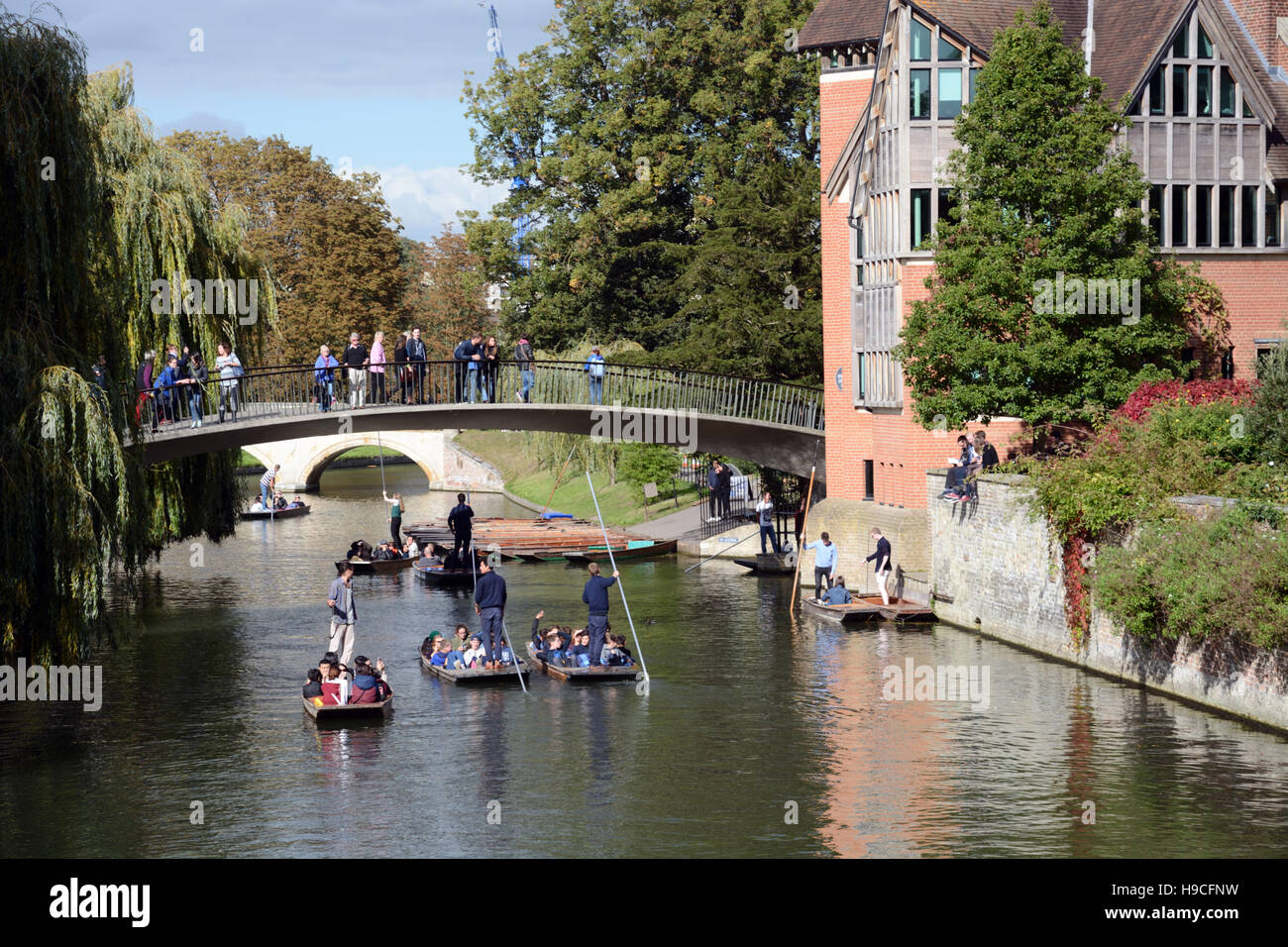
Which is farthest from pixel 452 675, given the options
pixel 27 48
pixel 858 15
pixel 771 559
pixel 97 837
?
pixel 858 15

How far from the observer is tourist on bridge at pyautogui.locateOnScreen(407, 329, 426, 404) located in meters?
37.3

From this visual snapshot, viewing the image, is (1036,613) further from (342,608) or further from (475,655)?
(342,608)

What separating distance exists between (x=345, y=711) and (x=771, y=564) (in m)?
20.8

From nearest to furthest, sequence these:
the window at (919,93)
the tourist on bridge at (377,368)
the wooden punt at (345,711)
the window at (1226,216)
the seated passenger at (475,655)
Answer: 1. the wooden punt at (345,711)
2. the seated passenger at (475,655)
3. the window at (919,93)
4. the window at (1226,216)
5. the tourist on bridge at (377,368)

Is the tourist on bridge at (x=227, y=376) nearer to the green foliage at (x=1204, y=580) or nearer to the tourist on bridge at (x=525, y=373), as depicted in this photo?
the tourist on bridge at (x=525, y=373)

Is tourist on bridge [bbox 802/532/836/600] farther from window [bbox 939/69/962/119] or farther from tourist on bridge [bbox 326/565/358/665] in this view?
tourist on bridge [bbox 326/565/358/665]

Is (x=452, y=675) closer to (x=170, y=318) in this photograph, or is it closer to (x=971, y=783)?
(x=971, y=783)

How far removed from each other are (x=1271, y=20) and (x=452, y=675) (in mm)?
25464

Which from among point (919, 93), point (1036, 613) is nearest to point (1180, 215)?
point (919, 93)

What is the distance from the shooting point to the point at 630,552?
4706cm

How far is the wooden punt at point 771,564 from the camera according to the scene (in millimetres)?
42781

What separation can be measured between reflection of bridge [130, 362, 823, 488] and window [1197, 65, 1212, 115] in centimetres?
1220

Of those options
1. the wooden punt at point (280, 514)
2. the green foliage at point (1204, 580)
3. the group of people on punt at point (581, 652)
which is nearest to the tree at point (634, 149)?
the wooden punt at point (280, 514)

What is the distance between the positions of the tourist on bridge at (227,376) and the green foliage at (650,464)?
22012 mm
